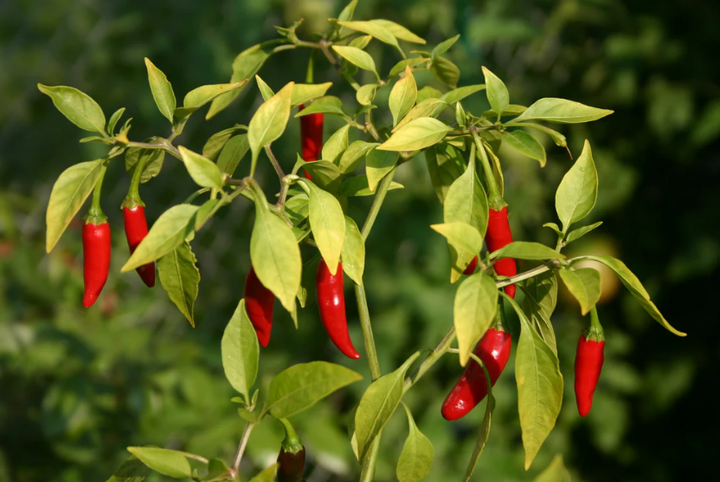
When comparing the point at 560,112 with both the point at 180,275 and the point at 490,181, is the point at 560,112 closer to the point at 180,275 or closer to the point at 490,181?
the point at 490,181

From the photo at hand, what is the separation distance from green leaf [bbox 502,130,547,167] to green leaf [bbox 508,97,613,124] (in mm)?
18

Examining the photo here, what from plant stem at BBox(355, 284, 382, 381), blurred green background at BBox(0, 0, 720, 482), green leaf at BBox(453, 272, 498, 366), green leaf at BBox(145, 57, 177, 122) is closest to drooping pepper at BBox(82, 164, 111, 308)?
green leaf at BBox(145, 57, 177, 122)

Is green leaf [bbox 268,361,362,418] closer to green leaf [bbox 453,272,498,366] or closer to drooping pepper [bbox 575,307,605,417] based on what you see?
A: green leaf [bbox 453,272,498,366]

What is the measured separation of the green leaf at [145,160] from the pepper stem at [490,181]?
0.25 meters

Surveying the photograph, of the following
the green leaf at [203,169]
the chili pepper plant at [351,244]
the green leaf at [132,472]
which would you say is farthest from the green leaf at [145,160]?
the green leaf at [132,472]

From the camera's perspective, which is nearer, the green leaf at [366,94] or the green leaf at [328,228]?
the green leaf at [328,228]

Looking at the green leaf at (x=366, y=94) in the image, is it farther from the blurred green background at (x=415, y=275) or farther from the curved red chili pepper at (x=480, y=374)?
the blurred green background at (x=415, y=275)

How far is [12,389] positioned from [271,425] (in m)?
0.68

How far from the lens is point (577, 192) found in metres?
→ 0.57

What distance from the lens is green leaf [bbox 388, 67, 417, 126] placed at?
23.2 inches

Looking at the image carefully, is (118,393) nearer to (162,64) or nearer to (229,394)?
(229,394)

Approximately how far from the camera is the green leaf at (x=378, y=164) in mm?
553

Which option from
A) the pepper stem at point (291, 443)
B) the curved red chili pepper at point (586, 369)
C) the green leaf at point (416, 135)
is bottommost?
the pepper stem at point (291, 443)

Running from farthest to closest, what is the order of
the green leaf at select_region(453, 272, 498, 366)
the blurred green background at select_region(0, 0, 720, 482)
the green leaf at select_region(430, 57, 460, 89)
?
the blurred green background at select_region(0, 0, 720, 482) < the green leaf at select_region(430, 57, 460, 89) < the green leaf at select_region(453, 272, 498, 366)
